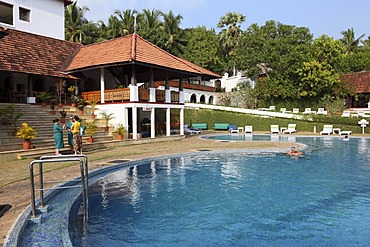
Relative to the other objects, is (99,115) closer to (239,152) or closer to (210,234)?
(239,152)

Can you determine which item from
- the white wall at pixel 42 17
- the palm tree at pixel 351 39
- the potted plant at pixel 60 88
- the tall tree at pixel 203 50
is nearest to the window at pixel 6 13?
the white wall at pixel 42 17

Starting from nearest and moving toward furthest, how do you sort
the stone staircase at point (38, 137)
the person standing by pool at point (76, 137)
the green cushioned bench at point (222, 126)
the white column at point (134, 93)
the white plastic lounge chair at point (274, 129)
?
1. the person standing by pool at point (76, 137)
2. the stone staircase at point (38, 137)
3. the white column at point (134, 93)
4. the white plastic lounge chair at point (274, 129)
5. the green cushioned bench at point (222, 126)

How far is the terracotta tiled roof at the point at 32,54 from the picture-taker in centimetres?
1806

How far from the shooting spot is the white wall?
24156 mm

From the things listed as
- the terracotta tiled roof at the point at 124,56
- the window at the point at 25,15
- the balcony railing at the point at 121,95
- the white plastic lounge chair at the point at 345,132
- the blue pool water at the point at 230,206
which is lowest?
the blue pool water at the point at 230,206

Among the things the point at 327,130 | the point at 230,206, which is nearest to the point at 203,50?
the point at 327,130

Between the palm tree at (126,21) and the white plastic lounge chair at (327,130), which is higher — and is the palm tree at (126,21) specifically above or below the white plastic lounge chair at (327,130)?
above

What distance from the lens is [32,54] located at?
787 inches

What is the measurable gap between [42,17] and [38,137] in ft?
54.3

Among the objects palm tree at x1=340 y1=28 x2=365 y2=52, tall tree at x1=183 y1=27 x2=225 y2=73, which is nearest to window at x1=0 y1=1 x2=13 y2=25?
tall tree at x1=183 y1=27 x2=225 y2=73

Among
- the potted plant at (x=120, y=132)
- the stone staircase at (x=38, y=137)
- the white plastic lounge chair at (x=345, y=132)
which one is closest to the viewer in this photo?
the stone staircase at (x=38, y=137)

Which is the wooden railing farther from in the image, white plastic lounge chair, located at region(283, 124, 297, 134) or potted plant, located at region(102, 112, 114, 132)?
white plastic lounge chair, located at region(283, 124, 297, 134)

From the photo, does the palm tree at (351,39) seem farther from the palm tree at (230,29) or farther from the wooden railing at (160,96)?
the wooden railing at (160,96)

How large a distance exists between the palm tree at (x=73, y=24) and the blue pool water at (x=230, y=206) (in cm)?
3898
